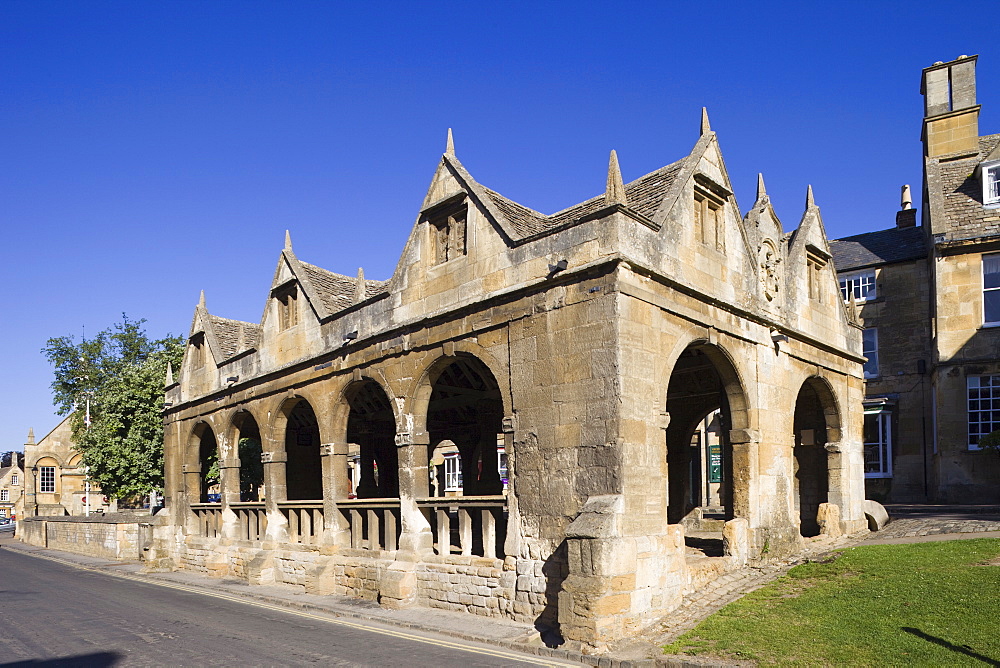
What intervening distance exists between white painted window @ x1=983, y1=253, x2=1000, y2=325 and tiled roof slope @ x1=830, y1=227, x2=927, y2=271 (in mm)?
3248

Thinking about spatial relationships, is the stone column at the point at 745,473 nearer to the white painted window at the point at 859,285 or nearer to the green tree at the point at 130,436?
the white painted window at the point at 859,285

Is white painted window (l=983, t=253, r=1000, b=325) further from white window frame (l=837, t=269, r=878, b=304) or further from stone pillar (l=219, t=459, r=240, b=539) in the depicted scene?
stone pillar (l=219, t=459, r=240, b=539)

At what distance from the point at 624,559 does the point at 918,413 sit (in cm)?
2072

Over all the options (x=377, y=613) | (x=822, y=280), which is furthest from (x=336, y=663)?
(x=822, y=280)

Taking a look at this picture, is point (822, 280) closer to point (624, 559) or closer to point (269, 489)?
point (624, 559)

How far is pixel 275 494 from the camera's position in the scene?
18938 mm

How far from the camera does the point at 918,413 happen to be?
87.1 feet

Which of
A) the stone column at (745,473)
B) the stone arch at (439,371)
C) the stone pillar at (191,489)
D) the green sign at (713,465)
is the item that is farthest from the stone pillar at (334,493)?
the green sign at (713,465)

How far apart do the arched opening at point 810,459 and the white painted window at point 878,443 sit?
34.9ft

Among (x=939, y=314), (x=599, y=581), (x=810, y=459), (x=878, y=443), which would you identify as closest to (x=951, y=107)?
(x=939, y=314)

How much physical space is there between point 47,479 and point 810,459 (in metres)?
63.8

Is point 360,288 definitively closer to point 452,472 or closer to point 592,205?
point 592,205

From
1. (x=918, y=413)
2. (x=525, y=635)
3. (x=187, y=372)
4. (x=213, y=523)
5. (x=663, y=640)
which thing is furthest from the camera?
(x=918, y=413)

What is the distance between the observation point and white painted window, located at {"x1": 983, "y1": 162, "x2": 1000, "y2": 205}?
24406 mm
